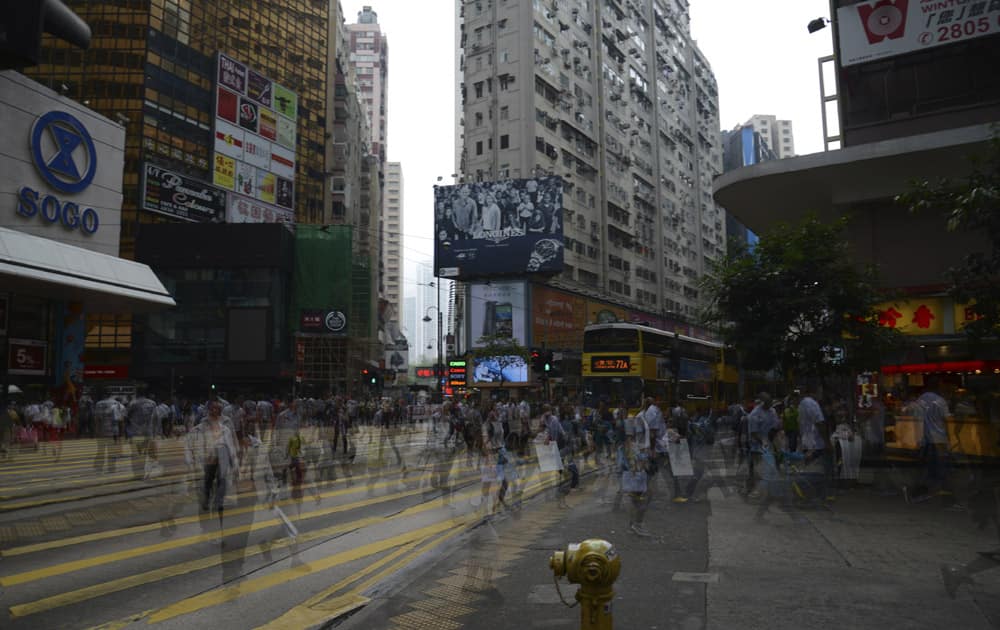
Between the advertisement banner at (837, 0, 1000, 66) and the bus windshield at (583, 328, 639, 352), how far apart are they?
11.8m

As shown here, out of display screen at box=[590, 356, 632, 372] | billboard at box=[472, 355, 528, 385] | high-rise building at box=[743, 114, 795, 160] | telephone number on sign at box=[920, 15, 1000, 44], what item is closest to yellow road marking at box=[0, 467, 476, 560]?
display screen at box=[590, 356, 632, 372]

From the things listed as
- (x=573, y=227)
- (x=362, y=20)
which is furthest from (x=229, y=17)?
A: (x=362, y=20)

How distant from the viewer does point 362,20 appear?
184m

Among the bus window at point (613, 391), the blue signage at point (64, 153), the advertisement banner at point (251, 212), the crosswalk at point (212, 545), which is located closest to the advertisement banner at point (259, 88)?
the advertisement banner at point (251, 212)

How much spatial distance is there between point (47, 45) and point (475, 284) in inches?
1362

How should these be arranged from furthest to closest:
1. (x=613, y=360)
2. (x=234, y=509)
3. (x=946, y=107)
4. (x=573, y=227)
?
(x=573, y=227) → (x=613, y=360) → (x=946, y=107) → (x=234, y=509)

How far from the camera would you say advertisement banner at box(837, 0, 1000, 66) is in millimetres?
16031

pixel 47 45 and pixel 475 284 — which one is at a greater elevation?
pixel 47 45

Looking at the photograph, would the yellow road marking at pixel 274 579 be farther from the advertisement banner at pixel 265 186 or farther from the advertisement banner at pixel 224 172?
the advertisement banner at pixel 265 186

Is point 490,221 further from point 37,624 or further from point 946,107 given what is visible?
point 37,624

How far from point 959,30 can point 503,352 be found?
118ft

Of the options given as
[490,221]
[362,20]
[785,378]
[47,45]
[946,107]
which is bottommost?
[785,378]

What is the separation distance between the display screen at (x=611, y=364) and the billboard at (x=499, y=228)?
2596 cm

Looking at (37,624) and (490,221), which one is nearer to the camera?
(37,624)
